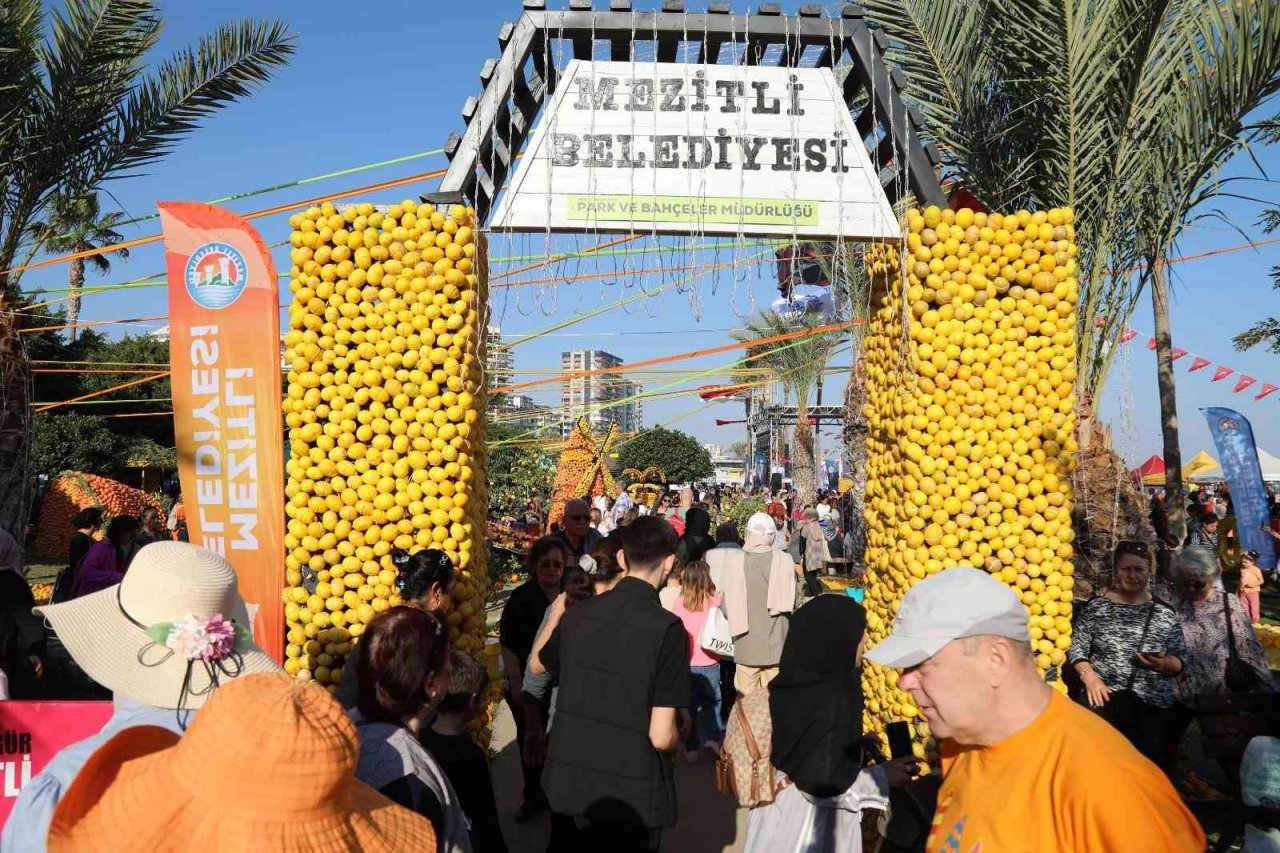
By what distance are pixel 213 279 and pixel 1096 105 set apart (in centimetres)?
583

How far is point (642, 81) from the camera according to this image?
4906mm

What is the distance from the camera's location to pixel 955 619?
6.54ft

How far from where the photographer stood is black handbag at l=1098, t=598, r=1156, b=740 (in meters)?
4.96

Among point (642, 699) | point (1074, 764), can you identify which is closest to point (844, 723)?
point (642, 699)

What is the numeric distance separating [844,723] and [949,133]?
4846 mm

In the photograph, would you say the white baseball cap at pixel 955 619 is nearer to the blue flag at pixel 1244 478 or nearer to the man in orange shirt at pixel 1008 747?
the man in orange shirt at pixel 1008 747

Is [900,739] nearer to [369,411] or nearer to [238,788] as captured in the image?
[238,788]

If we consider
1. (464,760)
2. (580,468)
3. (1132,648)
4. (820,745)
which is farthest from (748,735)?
(580,468)

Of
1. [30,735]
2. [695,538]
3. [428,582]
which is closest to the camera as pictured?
[30,735]

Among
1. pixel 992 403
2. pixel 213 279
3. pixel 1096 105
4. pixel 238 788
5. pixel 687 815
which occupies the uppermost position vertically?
pixel 1096 105

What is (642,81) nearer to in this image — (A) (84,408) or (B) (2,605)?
(B) (2,605)

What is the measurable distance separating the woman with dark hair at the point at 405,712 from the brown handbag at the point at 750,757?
165cm

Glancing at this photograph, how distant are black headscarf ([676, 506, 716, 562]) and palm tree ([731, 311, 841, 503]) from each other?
17.1m

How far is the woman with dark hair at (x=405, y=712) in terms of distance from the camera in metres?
2.38
